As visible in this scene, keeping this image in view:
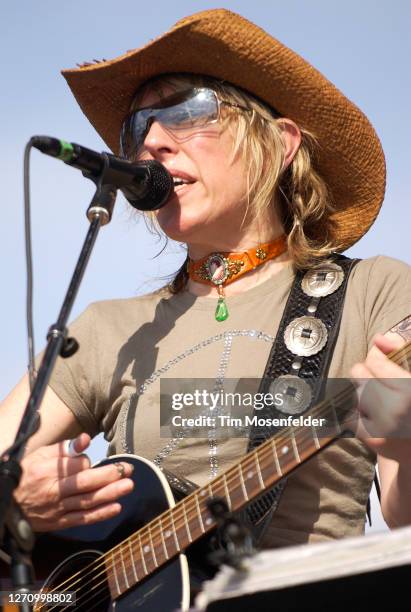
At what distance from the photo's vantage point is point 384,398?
6.97ft

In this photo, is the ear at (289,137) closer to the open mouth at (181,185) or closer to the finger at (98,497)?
the open mouth at (181,185)

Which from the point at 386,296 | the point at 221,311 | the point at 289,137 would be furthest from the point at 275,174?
the point at 386,296

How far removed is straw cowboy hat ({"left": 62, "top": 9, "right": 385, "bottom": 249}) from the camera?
10.6ft

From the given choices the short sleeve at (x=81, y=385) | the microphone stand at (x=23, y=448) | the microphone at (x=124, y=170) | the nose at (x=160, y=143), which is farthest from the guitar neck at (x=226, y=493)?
the nose at (x=160, y=143)

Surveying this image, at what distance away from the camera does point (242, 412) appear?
294 cm

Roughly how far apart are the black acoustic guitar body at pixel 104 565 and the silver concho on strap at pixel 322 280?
32.4 inches

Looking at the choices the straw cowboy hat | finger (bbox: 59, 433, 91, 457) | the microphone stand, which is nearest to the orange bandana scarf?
the straw cowboy hat

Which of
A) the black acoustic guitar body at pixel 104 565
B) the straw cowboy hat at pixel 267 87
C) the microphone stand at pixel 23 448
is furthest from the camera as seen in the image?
the straw cowboy hat at pixel 267 87

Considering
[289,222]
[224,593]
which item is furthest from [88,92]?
[224,593]

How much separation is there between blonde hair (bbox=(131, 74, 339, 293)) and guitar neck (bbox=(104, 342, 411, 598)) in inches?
37.4

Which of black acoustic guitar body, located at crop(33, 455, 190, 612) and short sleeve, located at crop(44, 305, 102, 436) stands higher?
short sleeve, located at crop(44, 305, 102, 436)

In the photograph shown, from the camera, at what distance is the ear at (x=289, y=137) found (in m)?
3.46

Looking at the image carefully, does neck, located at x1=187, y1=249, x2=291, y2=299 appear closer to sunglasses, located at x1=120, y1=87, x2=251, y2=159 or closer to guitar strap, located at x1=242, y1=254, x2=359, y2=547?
guitar strap, located at x1=242, y1=254, x2=359, y2=547

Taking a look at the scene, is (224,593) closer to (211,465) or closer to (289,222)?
(211,465)
